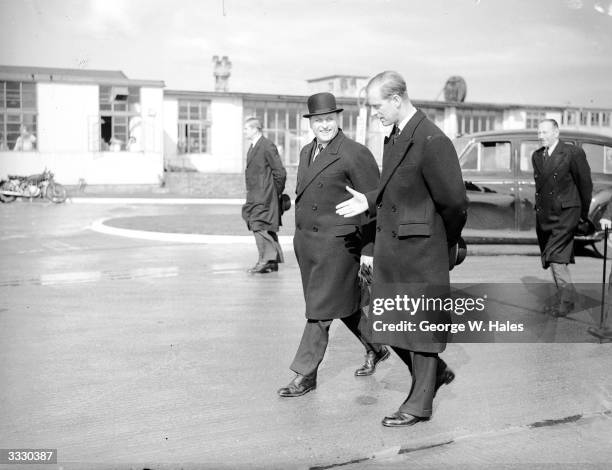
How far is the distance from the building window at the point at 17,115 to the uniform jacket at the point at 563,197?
106 feet

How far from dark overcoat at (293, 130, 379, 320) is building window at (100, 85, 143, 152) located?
110 feet

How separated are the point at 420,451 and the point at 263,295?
5.37 metres

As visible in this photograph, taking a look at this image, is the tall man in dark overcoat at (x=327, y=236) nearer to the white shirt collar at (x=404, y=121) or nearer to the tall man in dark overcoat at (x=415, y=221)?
the tall man in dark overcoat at (x=415, y=221)

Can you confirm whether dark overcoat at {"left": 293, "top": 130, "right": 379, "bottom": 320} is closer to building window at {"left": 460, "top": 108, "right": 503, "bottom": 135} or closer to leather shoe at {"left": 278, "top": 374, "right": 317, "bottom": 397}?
leather shoe at {"left": 278, "top": 374, "right": 317, "bottom": 397}

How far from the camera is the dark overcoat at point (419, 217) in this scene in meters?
4.65

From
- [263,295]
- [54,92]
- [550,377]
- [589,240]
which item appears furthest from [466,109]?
[550,377]

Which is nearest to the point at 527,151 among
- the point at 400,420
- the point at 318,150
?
the point at 318,150

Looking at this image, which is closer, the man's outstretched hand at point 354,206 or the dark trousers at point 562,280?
the man's outstretched hand at point 354,206

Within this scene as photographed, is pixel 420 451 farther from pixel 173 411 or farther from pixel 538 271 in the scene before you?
pixel 538 271

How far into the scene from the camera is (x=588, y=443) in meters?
4.53

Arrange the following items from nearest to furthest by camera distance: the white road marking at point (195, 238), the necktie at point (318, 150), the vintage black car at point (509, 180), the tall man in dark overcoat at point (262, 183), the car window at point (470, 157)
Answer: the necktie at point (318, 150), the tall man in dark overcoat at point (262, 183), the vintage black car at point (509, 180), the car window at point (470, 157), the white road marking at point (195, 238)

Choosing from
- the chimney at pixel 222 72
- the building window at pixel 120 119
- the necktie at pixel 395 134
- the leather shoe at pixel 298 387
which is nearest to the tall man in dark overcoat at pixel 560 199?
the leather shoe at pixel 298 387

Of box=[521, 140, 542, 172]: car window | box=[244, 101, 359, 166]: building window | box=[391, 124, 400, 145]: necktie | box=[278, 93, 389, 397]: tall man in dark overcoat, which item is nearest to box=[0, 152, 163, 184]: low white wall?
box=[244, 101, 359, 166]: building window

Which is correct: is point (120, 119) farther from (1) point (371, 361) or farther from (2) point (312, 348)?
(2) point (312, 348)
